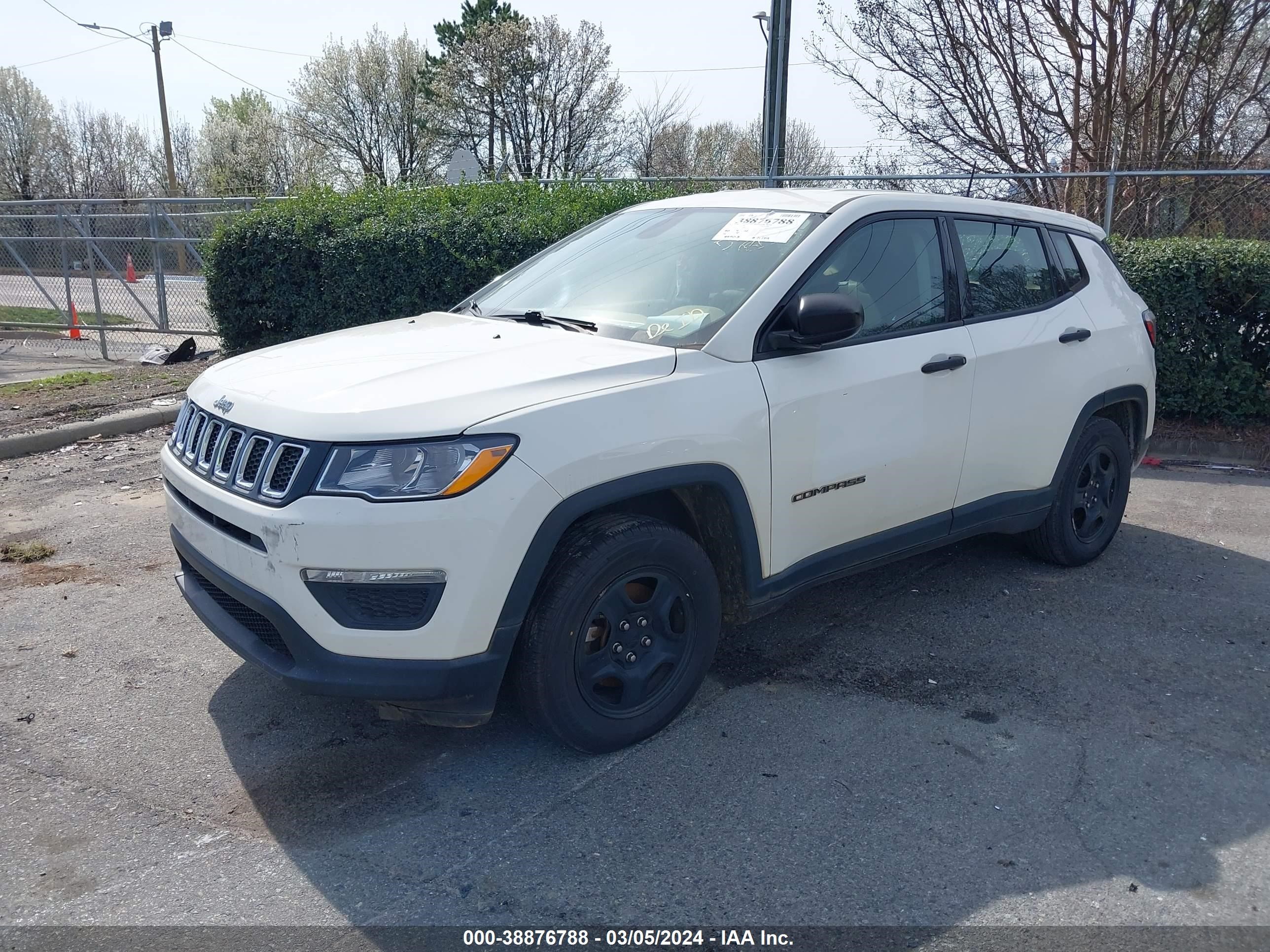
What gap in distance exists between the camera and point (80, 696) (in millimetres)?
3914

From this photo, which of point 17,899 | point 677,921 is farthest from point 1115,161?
point 17,899

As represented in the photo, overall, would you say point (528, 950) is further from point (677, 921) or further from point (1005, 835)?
point (1005, 835)

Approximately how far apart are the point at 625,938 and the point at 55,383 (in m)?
9.44

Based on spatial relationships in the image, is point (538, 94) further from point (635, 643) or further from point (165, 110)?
point (635, 643)

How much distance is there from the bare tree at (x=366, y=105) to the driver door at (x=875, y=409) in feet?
131

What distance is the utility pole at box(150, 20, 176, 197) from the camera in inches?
1454

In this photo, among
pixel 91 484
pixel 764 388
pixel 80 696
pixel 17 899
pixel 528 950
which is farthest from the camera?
pixel 91 484

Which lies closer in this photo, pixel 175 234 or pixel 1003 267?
pixel 1003 267

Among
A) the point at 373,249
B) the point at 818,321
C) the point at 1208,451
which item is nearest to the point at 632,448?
→ the point at 818,321

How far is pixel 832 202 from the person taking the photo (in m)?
4.24

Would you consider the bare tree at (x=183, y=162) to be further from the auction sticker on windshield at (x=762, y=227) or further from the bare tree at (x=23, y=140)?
the auction sticker on windshield at (x=762, y=227)

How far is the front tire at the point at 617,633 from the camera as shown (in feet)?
10.5

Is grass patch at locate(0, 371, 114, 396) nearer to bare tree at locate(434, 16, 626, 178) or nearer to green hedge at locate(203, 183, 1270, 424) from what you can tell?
green hedge at locate(203, 183, 1270, 424)

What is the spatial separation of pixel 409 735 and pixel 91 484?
4.28 m
